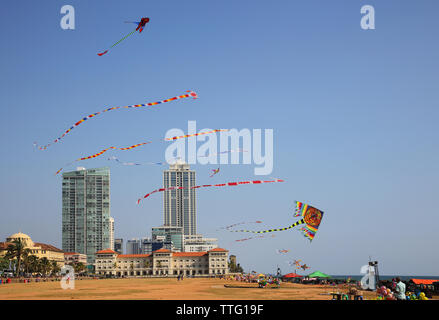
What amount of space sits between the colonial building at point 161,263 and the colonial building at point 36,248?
16.5 m

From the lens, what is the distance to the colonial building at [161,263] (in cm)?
15712

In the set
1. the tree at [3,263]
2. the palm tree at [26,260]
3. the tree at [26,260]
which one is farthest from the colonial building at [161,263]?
the tree at [3,263]

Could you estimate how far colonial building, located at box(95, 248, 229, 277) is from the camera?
6186 inches

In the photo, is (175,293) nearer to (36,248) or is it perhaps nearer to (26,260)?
(26,260)

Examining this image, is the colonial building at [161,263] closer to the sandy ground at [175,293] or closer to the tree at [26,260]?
the tree at [26,260]

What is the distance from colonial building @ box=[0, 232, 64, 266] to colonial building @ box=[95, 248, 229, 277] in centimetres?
1654
